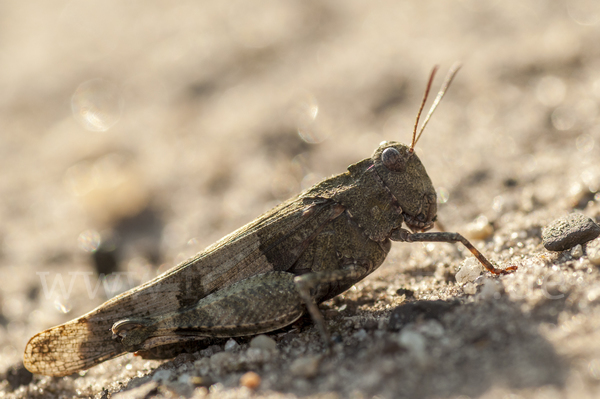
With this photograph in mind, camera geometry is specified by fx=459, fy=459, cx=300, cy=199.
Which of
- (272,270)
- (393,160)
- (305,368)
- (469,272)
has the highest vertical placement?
(393,160)

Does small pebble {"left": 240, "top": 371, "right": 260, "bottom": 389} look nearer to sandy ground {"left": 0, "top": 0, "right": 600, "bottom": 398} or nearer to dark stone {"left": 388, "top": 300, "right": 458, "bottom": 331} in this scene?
sandy ground {"left": 0, "top": 0, "right": 600, "bottom": 398}

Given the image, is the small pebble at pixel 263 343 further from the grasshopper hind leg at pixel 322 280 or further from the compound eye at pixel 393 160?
the compound eye at pixel 393 160

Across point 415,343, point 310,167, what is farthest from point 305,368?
point 310,167

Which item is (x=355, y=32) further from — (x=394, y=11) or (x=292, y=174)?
(x=292, y=174)

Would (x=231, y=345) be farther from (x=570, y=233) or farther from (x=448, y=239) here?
(x=570, y=233)

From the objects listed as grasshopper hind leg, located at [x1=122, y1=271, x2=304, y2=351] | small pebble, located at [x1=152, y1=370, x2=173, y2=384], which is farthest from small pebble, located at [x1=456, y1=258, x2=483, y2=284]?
small pebble, located at [x1=152, y1=370, x2=173, y2=384]

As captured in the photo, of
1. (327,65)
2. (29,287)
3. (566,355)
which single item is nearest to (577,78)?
(327,65)

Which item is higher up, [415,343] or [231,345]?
[231,345]
